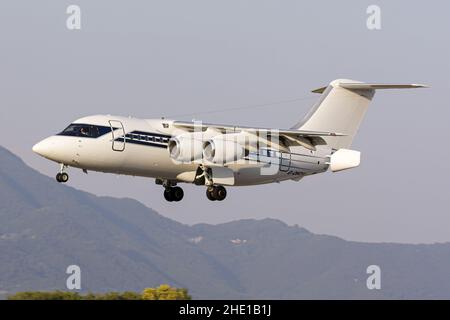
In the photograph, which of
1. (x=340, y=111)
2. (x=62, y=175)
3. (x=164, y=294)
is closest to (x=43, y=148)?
(x=62, y=175)

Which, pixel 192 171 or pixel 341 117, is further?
pixel 341 117

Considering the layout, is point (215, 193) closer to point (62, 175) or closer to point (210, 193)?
point (210, 193)

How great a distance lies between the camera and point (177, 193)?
106ft

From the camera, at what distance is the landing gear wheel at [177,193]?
3219 centimetres

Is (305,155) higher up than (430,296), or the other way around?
(305,155)

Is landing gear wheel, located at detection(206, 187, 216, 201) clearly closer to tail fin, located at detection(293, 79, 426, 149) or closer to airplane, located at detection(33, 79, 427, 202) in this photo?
airplane, located at detection(33, 79, 427, 202)

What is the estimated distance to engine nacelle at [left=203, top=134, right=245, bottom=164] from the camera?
29641 millimetres

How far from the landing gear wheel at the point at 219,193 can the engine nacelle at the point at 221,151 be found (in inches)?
40.5

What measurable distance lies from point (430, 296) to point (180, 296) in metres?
150

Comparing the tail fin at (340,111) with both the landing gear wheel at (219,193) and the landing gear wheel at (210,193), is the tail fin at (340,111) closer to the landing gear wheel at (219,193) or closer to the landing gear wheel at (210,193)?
the landing gear wheel at (219,193)
